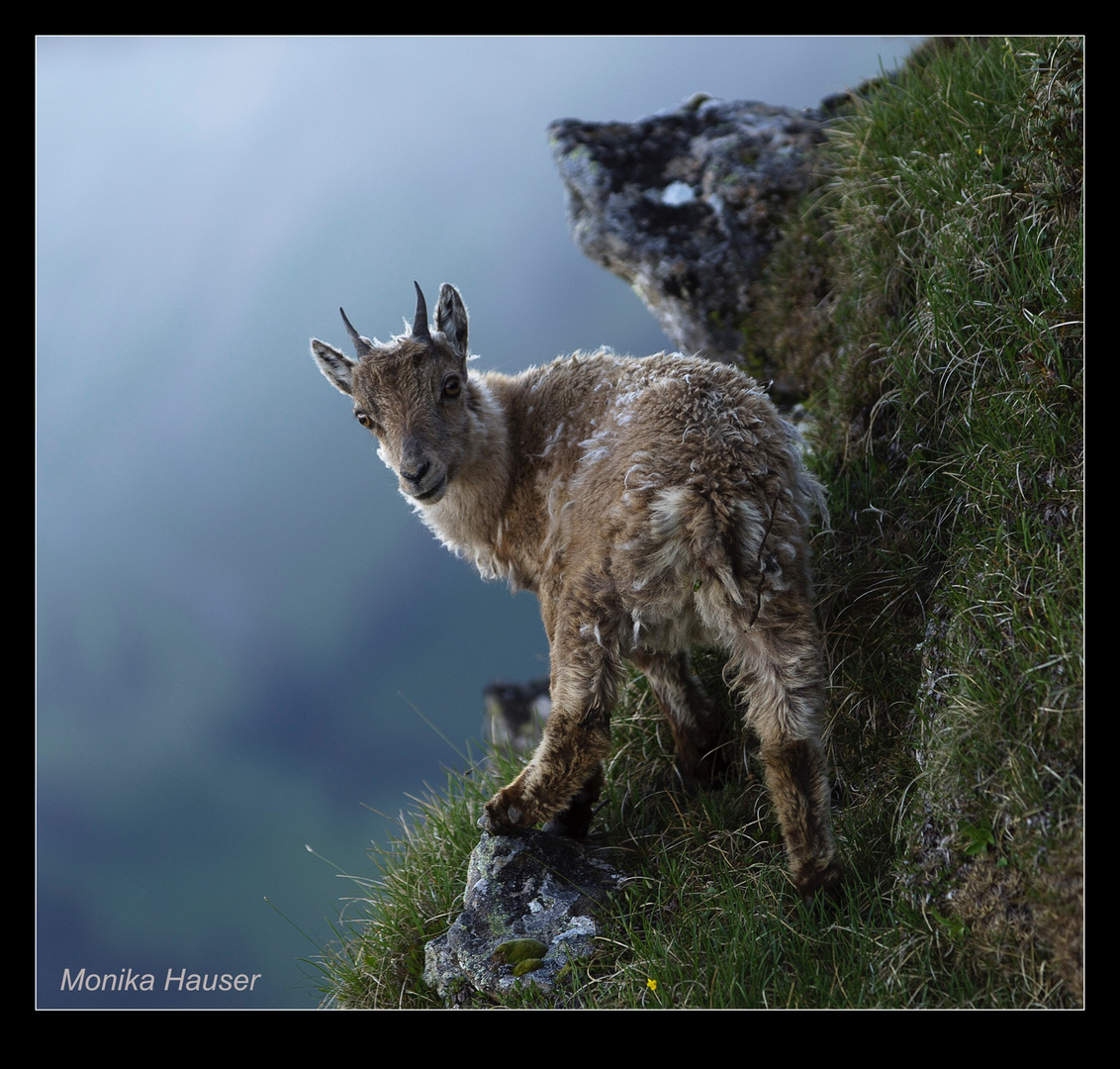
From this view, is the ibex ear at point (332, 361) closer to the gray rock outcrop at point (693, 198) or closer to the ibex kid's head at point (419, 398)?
the ibex kid's head at point (419, 398)

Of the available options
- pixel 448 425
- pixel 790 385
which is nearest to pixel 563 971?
pixel 448 425

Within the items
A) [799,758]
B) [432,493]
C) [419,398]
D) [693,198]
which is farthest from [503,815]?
[693,198]

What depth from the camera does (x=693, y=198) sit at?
8.17 m

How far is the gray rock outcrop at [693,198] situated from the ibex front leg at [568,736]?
451 centimetres

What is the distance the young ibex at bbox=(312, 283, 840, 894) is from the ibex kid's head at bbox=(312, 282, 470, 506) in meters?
0.01

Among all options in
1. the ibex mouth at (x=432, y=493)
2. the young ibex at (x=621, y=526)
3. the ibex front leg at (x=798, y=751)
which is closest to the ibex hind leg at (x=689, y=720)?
the young ibex at (x=621, y=526)

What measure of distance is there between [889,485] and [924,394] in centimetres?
56

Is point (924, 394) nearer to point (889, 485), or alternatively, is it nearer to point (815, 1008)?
point (889, 485)

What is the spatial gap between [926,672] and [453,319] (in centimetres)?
334

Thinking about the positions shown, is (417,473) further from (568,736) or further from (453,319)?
(568,736)

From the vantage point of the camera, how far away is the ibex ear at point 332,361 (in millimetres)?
5262

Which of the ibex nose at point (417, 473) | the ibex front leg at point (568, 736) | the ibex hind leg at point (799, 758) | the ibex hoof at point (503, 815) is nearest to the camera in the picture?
the ibex hind leg at point (799, 758)
